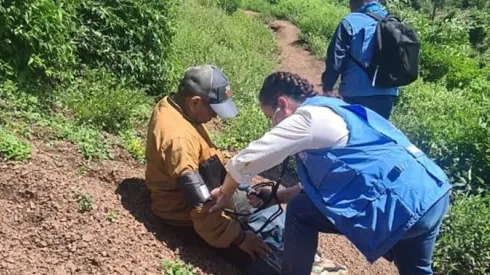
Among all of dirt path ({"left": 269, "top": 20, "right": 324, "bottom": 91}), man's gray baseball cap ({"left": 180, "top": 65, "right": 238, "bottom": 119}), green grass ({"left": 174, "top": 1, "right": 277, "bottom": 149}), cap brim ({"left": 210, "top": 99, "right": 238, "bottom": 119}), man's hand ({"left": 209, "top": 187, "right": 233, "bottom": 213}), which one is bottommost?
dirt path ({"left": 269, "top": 20, "right": 324, "bottom": 91})

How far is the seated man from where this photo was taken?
3.42 meters

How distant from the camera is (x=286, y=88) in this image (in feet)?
9.78

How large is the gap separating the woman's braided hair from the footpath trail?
50.6 inches

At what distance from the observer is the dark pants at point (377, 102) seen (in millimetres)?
4641

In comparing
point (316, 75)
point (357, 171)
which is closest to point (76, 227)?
point (357, 171)

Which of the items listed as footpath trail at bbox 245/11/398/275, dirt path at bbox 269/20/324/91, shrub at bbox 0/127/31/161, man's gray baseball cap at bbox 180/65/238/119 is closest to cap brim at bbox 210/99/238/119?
man's gray baseball cap at bbox 180/65/238/119

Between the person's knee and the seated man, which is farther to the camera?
Answer: the seated man

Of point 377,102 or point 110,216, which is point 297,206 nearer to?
point 110,216

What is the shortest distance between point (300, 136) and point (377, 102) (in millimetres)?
2089

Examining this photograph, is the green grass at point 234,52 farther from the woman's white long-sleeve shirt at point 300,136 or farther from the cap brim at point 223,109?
the woman's white long-sleeve shirt at point 300,136

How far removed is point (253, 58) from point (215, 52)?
3.17ft

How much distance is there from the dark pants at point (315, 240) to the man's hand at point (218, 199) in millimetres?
303

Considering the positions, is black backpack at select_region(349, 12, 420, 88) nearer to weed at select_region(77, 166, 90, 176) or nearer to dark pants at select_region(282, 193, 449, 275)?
dark pants at select_region(282, 193, 449, 275)

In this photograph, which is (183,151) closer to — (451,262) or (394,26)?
(394,26)
